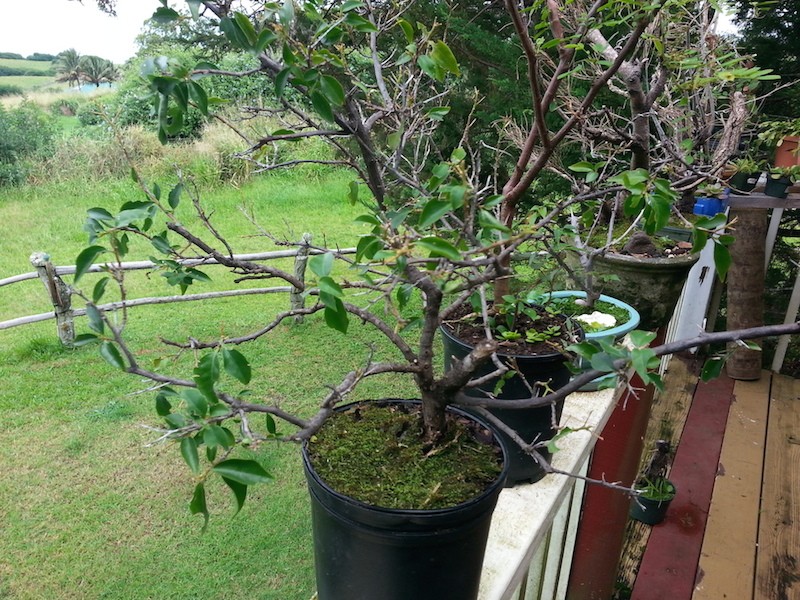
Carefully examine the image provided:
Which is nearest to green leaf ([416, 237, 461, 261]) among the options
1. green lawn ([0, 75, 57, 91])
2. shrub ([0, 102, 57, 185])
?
shrub ([0, 102, 57, 185])

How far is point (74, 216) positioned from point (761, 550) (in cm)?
723

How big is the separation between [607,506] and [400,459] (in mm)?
942

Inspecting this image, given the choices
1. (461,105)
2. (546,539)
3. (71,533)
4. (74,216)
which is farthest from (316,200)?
(546,539)

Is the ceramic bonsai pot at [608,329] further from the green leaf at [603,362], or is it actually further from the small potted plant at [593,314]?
the green leaf at [603,362]

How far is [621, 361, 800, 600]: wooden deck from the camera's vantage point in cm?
196

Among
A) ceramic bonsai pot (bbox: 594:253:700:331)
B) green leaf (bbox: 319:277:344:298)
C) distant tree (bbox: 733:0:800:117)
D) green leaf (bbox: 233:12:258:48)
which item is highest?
distant tree (bbox: 733:0:800:117)

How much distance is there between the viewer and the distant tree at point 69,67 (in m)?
14.7

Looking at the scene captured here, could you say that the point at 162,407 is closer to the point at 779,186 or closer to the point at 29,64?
the point at 779,186

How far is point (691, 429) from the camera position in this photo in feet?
8.96

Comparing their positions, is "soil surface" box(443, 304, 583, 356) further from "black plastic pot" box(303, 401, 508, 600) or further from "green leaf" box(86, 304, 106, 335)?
"green leaf" box(86, 304, 106, 335)

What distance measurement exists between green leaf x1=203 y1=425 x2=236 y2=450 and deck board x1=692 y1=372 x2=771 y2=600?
1.99 meters

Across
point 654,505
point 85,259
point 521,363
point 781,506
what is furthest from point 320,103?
point 781,506

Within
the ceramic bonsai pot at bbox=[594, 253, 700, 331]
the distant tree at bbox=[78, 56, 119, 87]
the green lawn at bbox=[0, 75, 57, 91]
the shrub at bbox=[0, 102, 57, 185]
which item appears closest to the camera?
the ceramic bonsai pot at bbox=[594, 253, 700, 331]

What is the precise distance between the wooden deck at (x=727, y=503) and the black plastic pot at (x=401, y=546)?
1.55 m
